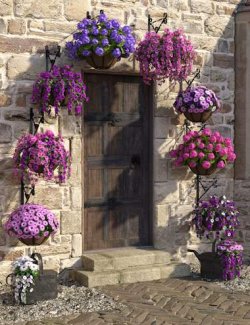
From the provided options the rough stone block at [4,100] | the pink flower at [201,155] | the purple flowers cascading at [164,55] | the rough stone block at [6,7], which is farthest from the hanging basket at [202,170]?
the rough stone block at [6,7]

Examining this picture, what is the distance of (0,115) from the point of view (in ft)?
18.8

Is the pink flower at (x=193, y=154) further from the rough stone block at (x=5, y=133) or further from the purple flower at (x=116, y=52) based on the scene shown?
the rough stone block at (x=5, y=133)

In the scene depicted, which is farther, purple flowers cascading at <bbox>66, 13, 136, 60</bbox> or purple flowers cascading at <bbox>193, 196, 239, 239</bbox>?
purple flowers cascading at <bbox>193, 196, 239, 239</bbox>

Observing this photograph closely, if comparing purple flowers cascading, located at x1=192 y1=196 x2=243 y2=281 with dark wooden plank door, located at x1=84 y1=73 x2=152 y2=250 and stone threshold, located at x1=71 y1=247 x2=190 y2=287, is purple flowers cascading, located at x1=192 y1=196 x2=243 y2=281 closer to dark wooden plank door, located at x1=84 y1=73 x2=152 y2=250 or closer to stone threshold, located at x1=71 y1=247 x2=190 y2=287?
stone threshold, located at x1=71 y1=247 x2=190 y2=287

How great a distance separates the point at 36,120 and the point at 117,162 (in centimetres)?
119

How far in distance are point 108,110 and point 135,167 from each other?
793mm

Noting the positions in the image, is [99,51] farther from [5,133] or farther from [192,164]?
[192,164]

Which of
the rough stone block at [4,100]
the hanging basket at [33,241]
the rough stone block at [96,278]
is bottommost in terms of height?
the rough stone block at [96,278]

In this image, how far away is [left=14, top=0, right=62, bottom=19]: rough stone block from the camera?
5816mm

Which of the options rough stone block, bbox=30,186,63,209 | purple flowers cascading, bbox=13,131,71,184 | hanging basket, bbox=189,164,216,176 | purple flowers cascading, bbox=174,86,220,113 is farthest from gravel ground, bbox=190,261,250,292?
Result: purple flowers cascading, bbox=13,131,71,184

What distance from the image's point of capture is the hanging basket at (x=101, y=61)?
576 cm

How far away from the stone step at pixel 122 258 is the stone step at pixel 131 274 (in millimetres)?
60

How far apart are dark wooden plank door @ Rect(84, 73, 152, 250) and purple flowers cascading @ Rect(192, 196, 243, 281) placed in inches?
27.1

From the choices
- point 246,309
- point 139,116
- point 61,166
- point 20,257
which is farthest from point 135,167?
point 246,309
